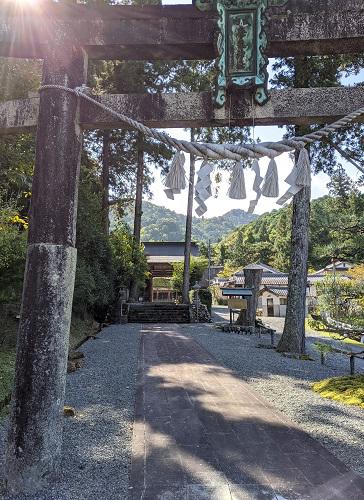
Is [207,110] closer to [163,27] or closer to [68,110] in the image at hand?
[163,27]

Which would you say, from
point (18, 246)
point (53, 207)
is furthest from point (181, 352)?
point (53, 207)

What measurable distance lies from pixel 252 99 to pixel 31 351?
2532 millimetres

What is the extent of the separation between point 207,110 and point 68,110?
110 cm

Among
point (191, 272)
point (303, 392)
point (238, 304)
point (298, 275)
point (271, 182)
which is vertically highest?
point (271, 182)

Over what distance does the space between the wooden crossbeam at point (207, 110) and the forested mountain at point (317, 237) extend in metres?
9.29

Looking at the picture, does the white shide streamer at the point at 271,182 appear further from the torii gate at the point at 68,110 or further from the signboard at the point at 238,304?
the signboard at the point at 238,304

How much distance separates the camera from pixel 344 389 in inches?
225

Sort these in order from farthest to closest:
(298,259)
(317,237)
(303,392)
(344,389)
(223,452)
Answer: (317,237) < (298,259) < (303,392) < (344,389) < (223,452)

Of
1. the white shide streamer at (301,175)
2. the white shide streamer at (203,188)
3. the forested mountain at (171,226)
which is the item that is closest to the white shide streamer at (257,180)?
the white shide streamer at (301,175)

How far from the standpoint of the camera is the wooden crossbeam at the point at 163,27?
9.93 ft

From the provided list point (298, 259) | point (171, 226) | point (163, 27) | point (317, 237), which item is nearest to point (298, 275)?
point (298, 259)

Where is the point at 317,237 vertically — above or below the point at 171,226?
below

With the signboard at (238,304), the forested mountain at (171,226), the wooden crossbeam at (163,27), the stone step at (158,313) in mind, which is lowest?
the stone step at (158,313)

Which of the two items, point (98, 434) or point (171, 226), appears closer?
point (98, 434)
